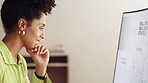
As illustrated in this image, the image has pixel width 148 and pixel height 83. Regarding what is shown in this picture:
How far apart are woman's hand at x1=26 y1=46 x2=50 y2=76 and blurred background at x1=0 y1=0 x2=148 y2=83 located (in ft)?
2.44

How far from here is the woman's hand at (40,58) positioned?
5.75ft

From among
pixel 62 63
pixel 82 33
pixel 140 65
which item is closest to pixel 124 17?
pixel 140 65

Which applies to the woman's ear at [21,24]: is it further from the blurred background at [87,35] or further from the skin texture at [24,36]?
the blurred background at [87,35]

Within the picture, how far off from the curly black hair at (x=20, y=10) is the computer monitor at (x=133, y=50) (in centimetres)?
56

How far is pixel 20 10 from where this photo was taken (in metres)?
1.43

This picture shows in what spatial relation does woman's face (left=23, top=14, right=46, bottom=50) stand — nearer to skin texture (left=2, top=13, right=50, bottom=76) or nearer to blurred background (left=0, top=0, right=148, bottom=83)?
skin texture (left=2, top=13, right=50, bottom=76)

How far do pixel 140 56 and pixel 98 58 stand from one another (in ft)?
3.35

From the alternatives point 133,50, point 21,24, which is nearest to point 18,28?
point 21,24

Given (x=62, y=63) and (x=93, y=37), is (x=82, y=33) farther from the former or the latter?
(x=62, y=63)

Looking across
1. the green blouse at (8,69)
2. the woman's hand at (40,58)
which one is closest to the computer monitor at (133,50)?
the woman's hand at (40,58)

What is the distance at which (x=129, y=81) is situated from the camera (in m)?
1.68

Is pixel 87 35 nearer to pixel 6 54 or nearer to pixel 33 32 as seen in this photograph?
pixel 33 32

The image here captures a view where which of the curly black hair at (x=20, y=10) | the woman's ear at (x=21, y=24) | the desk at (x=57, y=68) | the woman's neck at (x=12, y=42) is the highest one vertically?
the curly black hair at (x=20, y=10)

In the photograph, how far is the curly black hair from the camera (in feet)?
4.69
